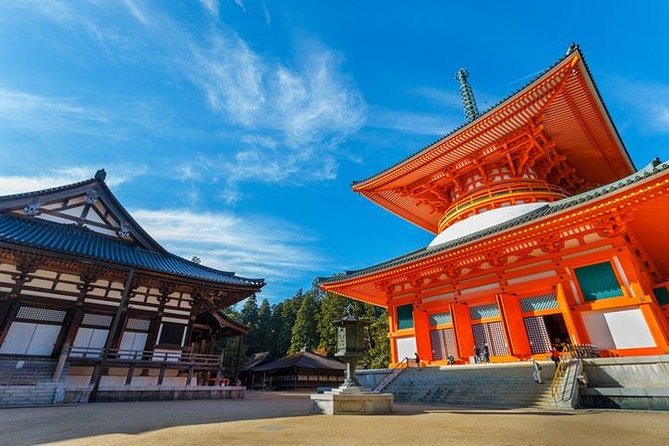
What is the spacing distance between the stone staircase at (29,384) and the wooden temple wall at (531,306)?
12.2 m

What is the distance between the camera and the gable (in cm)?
1359

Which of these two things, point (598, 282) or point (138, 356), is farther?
point (138, 356)

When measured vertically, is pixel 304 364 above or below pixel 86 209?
below

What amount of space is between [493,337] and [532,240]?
3721 mm

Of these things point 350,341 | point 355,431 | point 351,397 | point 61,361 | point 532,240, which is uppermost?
point 532,240

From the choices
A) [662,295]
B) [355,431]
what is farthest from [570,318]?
[355,431]

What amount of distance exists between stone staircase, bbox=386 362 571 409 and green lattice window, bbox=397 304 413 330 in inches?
96.3

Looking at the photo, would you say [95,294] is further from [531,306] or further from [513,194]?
[513,194]

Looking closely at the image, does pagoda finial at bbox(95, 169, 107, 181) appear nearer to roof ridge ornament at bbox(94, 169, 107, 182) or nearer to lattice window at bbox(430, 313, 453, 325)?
roof ridge ornament at bbox(94, 169, 107, 182)

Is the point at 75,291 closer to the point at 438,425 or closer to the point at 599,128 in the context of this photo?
the point at 438,425

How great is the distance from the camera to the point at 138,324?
1402cm

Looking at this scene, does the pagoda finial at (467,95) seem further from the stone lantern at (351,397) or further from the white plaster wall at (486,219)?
the stone lantern at (351,397)

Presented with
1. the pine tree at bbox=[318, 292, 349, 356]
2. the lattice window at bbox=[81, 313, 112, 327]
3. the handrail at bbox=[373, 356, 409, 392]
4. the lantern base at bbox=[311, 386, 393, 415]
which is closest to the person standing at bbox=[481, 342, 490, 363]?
the handrail at bbox=[373, 356, 409, 392]

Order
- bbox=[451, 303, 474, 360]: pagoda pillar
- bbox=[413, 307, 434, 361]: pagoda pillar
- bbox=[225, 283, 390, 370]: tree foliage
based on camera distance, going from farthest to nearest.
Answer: bbox=[225, 283, 390, 370]: tree foliage
bbox=[413, 307, 434, 361]: pagoda pillar
bbox=[451, 303, 474, 360]: pagoda pillar
